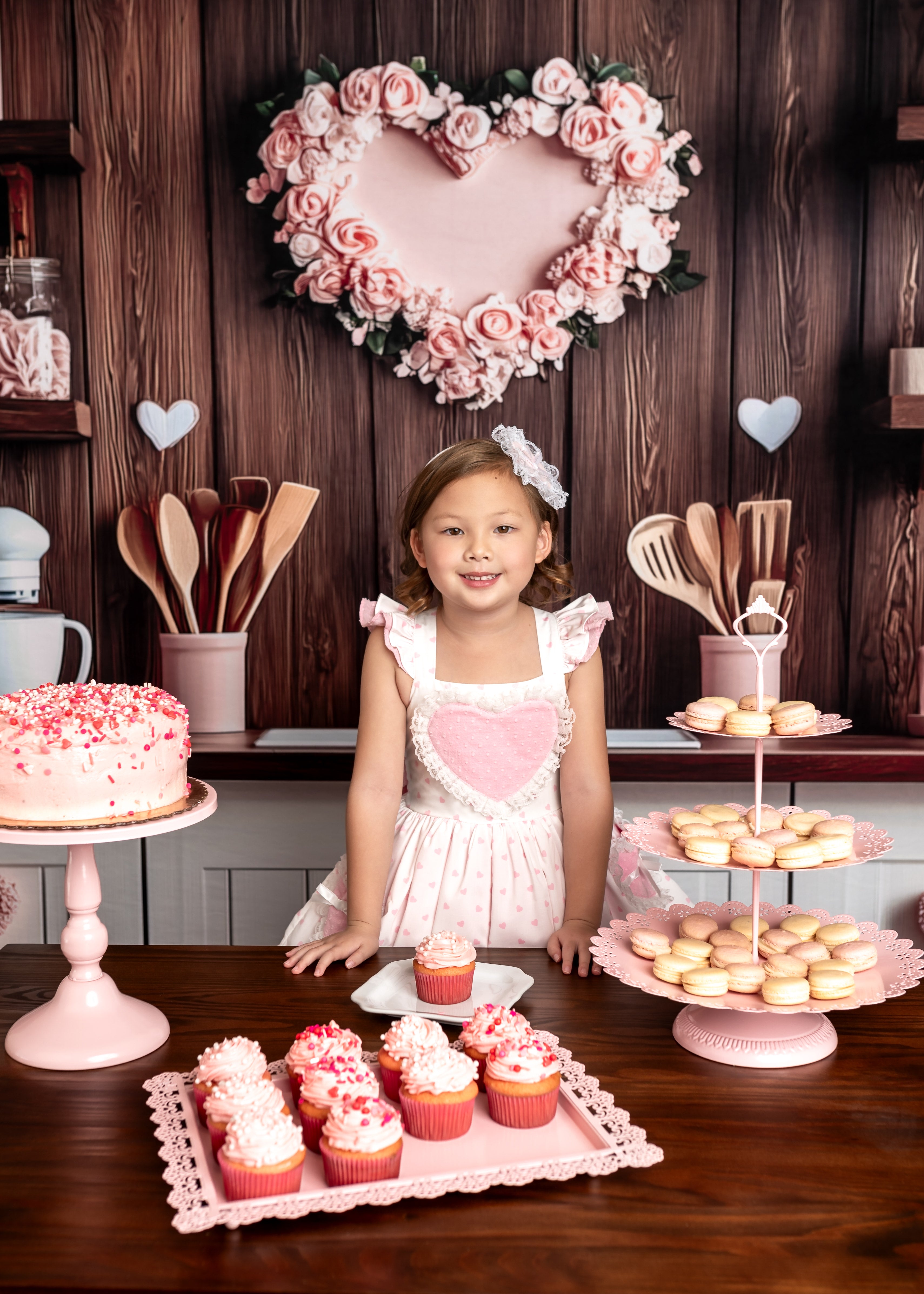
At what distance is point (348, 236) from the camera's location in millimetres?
1939

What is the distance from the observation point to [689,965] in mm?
914

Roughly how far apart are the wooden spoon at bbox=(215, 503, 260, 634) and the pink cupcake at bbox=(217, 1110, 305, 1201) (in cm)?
131

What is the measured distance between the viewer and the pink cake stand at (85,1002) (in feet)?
3.01

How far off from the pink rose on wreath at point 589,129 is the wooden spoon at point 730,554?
26.4 inches

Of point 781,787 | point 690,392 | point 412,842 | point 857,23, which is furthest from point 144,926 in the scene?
point 857,23

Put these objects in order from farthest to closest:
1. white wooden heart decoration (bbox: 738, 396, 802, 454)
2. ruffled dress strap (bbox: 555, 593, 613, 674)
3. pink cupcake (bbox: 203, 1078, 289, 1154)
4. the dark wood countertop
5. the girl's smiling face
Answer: white wooden heart decoration (bbox: 738, 396, 802, 454) → the dark wood countertop → ruffled dress strap (bbox: 555, 593, 613, 674) → the girl's smiling face → pink cupcake (bbox: 203, 1078, 289, 1154)

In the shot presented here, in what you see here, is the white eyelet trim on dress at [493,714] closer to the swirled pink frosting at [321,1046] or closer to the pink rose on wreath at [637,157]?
the swirled pink frosting at [321,1046]

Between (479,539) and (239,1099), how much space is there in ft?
2.50

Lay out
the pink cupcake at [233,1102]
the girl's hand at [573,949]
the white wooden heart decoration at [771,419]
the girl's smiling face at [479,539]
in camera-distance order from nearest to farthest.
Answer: the pink cupcake at [233,1102] < the girl's hand at [573,949] < the girl's smiling face at [479,539] < the white wooden heart decoration at [771,419]

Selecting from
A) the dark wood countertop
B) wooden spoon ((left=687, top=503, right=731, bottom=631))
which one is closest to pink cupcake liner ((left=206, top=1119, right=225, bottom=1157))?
the dark wood countertop

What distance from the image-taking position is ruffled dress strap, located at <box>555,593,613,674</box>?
148 centimetres

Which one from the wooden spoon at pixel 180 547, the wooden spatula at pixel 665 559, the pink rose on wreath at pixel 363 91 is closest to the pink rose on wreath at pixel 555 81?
the pink rose on wreath at pixel 363 91

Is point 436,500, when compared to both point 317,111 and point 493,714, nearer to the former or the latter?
point 493,714

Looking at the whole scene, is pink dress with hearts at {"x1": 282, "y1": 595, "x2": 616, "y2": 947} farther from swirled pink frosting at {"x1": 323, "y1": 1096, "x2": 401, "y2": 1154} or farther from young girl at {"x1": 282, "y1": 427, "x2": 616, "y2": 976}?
swirled pink frosting at {"x1": 323, "y1": 1096, "x2": 401, "y2": 1154}
